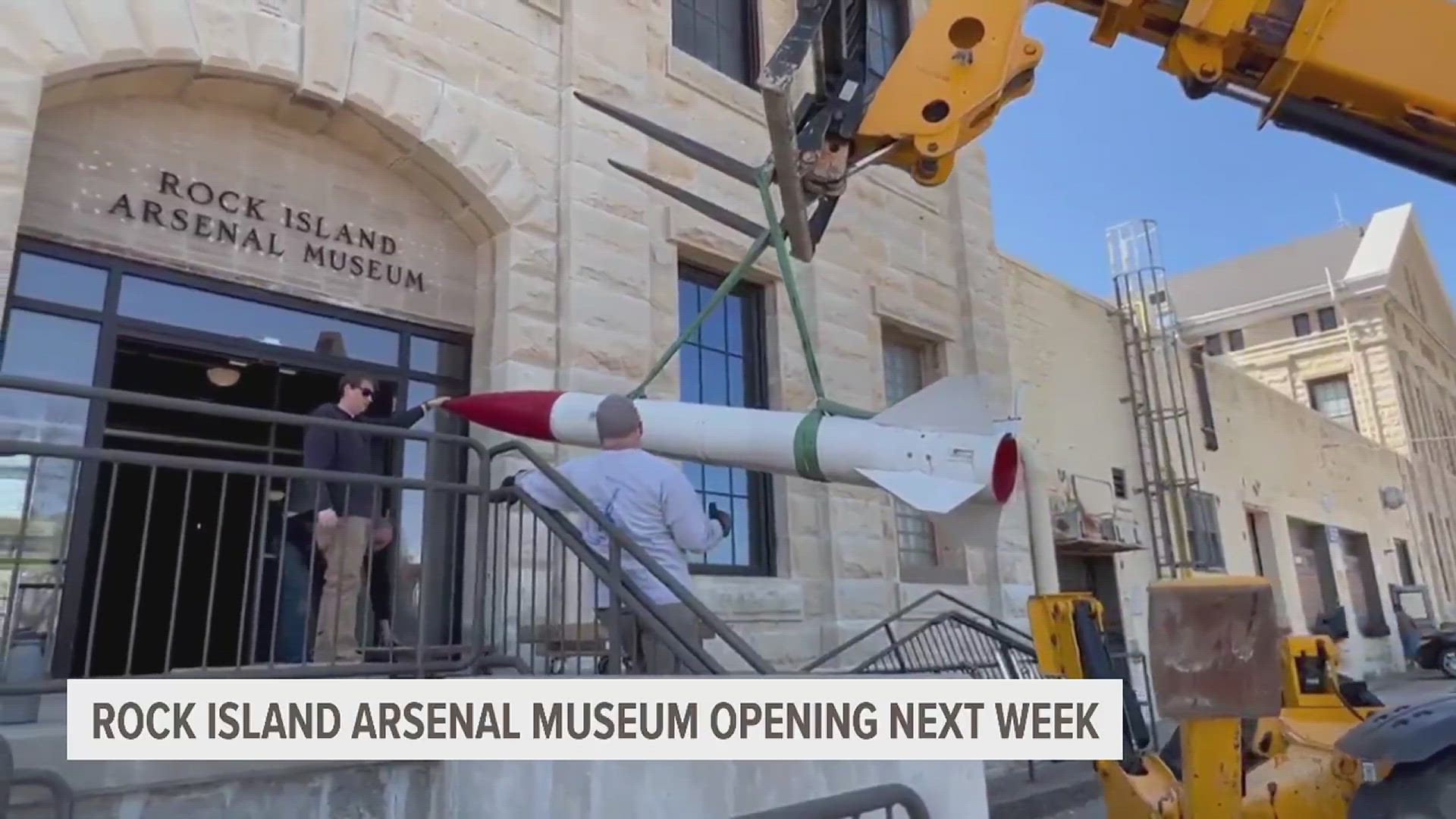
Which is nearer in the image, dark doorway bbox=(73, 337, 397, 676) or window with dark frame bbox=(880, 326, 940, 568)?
dark doorway bbox=(73, 337, 397, 676)

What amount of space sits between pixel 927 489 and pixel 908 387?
5.61 meters

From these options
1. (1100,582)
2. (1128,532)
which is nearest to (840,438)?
(1100,582)

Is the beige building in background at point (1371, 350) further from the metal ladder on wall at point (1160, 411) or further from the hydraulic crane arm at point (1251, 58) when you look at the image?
the hydraulic crane arm at point (1251, 58)

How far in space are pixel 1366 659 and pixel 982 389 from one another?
20.1 metres

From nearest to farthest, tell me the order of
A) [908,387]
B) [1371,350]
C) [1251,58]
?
[1251,58] < [908,387] < [1371,350]

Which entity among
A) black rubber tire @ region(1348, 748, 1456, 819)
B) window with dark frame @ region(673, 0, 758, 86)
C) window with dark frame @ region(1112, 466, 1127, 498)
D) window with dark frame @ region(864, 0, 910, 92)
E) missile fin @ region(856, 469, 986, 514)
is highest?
window with dark frame @ region(864, 0, 910, 92)

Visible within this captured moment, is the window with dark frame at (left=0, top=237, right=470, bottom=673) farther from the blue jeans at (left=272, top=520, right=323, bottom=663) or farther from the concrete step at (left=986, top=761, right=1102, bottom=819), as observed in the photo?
the concrete step at (left=986, top=761, right=1102, bottom=819)

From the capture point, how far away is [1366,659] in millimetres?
20172

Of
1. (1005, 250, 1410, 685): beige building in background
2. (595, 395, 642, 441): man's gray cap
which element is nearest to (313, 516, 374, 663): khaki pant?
(595, 395, 642, 441): man's gray cap

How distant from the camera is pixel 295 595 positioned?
5789 millimetres

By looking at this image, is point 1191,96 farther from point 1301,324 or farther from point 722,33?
point 1301,324

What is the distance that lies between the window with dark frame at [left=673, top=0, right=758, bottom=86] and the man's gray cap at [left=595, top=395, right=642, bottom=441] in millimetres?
4904

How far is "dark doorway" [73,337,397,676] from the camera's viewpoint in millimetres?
5945

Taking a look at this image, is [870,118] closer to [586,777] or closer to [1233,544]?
[586,777]
